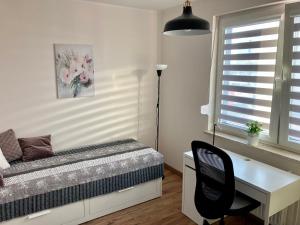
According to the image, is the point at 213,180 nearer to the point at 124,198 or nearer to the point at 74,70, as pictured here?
the point at 124,198

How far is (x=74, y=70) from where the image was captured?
3.28 m

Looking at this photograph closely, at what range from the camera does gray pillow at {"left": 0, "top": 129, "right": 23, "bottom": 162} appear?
2795 millimetres

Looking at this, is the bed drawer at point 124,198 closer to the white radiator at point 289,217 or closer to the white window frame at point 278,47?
the white window frame at point 278,47

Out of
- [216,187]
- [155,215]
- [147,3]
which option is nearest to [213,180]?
[216,187]

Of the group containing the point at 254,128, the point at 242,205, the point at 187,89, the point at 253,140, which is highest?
the point at 187,89

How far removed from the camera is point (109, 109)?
365 cm

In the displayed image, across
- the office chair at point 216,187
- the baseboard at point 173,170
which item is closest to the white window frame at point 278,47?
the office chair at point 216,187

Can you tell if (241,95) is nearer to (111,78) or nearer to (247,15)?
(247,15)

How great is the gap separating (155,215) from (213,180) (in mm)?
1079

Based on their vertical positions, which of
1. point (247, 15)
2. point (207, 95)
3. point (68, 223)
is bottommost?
point (68, 223)

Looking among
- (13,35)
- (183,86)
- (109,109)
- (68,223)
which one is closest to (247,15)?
(183,86)

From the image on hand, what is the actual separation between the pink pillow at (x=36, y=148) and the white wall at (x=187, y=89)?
5.92ft

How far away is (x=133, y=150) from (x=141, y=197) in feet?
Answer: 1.92

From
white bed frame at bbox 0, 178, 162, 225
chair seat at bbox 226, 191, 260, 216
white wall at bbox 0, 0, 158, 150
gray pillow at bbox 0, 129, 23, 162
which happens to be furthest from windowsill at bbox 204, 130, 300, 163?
gray pillow at bbox 0, 129, 23, 162
